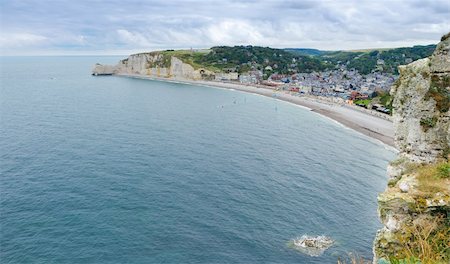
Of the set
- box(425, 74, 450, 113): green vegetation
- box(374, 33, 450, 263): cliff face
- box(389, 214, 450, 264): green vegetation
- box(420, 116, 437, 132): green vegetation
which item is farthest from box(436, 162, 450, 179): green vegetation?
box(425, 74, 450, 113): green vegetation

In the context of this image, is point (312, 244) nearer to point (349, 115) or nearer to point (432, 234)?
point (432, 234)

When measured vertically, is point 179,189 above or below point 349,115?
below

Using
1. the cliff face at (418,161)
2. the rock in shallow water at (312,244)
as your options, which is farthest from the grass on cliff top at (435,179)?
the rock in shallow water at (312,244)

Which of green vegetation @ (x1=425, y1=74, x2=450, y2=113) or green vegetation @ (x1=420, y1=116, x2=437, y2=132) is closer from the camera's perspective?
green vegetation @ (x1=425, y1=74, x2=450, y2=113)

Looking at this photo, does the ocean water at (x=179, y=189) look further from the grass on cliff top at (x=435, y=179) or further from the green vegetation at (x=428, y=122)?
the green vegetation at (x=428, y=122)

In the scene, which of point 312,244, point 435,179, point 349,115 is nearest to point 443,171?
point 435,179

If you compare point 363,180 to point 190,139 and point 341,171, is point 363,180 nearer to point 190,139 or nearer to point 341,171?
point 341,171

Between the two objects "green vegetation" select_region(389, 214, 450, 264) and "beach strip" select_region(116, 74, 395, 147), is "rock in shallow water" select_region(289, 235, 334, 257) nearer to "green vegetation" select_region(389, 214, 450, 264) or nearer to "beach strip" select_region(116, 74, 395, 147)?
"green vegetation" select_region(389, 214, 450, 264)
